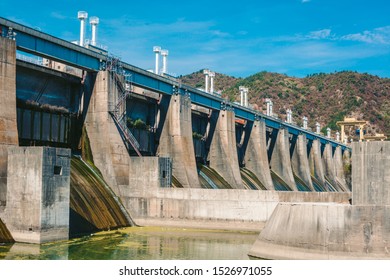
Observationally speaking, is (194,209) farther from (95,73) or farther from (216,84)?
(216,84)

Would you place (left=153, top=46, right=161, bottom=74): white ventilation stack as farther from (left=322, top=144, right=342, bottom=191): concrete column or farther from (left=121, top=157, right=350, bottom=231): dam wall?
(left=322, top=144, right=342, bottom=191): concrete column

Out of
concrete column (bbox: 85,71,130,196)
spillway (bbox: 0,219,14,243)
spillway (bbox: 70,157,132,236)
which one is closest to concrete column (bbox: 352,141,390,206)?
spillway (bbox: 70,157,132,236)

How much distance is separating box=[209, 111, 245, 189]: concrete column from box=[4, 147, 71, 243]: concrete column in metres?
25.0

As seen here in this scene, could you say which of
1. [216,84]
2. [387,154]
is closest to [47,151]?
[387,154]

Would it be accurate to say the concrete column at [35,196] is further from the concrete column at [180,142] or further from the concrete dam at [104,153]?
the concrete column at [180,142]

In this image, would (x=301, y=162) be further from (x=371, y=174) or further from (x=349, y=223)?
(x=349, y=223)

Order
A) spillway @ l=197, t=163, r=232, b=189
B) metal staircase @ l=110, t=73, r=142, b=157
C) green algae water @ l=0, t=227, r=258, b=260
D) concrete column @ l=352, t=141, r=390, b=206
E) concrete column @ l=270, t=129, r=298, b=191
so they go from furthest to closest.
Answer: concrete column @ l=270, t=129, r=298, b=191 → spillway @ l=197, t=163, r=232, b=189 → metal staircase @ l=110, t=73, r=142, b=157 → concrete column @ l=352, t=141, r=390, b=206 → green algae water @ l=0, t=227, r=258, b=260

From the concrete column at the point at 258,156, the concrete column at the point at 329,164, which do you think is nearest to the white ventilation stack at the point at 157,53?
the concrete column at the point at 258,156

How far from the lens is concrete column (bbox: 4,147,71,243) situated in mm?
26125

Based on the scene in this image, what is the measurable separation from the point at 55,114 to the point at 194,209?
35.4 ft

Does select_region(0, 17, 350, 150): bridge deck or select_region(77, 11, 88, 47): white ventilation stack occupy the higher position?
select_region(77, 11, 88, 47): white ventilation stack

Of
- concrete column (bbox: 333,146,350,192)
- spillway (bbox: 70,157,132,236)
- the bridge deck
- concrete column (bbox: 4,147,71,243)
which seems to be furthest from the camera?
concrete column (bbox: 333,146,350,192)

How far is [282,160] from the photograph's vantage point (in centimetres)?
6469

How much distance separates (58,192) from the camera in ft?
89.2
